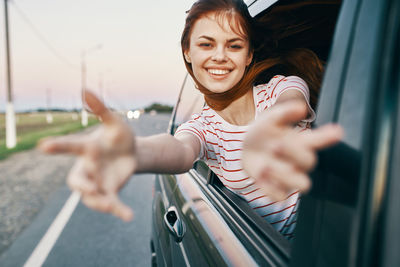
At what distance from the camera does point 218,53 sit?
1439mm

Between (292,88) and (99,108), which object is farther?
(292,88)

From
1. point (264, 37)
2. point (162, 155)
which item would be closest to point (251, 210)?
point (162, 155)

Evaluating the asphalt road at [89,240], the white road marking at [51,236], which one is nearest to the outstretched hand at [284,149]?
the asphalt road at [89,240]

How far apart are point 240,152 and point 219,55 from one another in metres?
0.47

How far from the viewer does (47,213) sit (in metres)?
4.50

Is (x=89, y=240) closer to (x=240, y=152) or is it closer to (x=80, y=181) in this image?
(x=240, y=152)

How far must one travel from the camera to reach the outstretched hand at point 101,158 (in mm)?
593

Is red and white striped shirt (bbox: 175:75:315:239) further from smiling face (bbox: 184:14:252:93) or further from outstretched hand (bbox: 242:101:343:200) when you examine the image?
outstretched hand (bbox: 242:101:343:200)

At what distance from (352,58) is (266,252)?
2.00 feet

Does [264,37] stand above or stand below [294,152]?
above

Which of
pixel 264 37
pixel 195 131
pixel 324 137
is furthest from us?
pixel 264 37

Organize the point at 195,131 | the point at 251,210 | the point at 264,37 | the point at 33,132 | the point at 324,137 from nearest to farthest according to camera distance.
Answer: the point at 324,137 < the point at 251,210 < the point at 195,131 < the point at 264,37 < the point at 33,132

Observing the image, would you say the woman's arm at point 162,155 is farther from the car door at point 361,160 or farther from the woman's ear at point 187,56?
the woman's ear at point 187,56

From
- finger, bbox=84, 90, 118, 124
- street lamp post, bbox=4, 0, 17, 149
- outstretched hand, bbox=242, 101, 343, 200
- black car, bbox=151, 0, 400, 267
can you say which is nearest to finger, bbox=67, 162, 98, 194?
finger, bbox=84, 90, 118, 124
